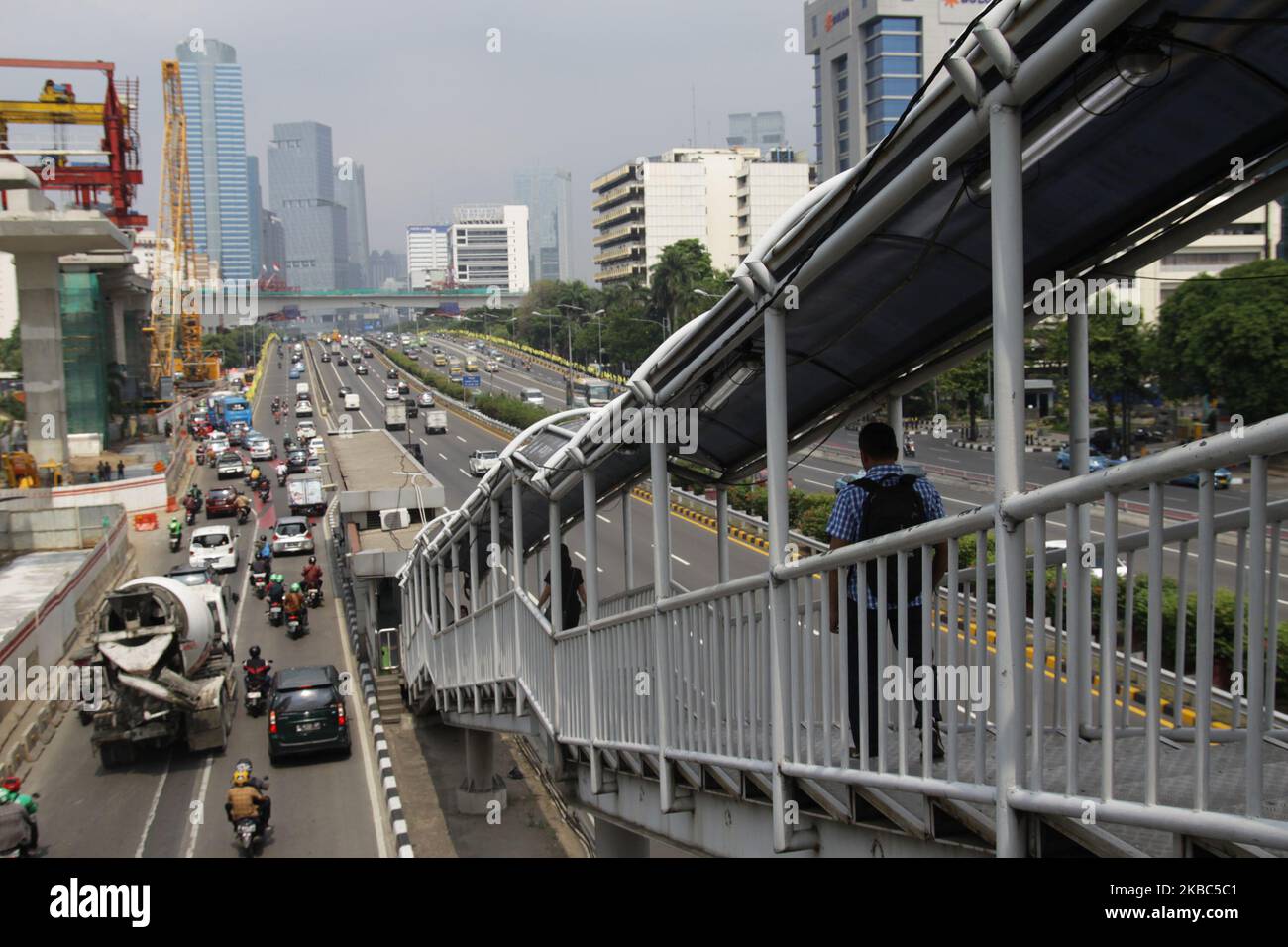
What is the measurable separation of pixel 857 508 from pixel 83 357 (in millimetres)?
66052

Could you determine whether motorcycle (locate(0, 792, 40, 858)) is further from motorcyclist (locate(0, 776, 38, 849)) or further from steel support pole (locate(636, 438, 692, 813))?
A: steel support pole (locate(636, 438, 692, 813))

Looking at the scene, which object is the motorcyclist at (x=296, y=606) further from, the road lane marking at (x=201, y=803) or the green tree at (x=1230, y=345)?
the green tree at (x=1230, y=345)

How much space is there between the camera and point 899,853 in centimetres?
505

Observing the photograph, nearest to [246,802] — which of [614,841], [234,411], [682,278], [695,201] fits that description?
[614,841]

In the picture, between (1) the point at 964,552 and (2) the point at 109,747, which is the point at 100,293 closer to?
(2) the point at 109,747

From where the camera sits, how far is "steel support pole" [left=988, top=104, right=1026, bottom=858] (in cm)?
383

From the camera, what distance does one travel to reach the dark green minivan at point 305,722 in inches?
786

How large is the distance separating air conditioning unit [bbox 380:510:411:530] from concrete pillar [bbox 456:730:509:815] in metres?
9.26

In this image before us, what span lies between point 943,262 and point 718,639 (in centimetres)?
234

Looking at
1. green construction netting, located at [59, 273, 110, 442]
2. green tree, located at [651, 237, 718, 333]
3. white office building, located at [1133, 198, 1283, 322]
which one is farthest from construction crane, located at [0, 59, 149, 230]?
white office building, located at [1133, 198, 1283, 322]

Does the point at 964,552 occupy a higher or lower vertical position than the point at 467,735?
higher

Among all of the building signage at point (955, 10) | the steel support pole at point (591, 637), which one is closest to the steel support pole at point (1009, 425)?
the steel support pole at point (591, 637)

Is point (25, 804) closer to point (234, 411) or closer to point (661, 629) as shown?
point (661, 629)
